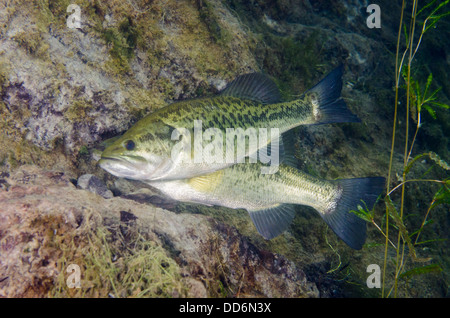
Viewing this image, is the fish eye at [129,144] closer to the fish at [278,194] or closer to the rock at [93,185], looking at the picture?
the fish at [278,194]

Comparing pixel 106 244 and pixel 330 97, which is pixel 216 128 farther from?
pixel 330 97

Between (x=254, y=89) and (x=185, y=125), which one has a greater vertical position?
(x=254, y=89)

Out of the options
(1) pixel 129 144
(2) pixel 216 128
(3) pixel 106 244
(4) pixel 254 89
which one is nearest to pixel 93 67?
(1) pixel 129 144

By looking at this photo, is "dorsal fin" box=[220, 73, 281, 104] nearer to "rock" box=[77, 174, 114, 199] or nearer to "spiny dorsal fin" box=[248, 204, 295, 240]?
"spiny dorsal fin" box=[248, 204, 295, 240]

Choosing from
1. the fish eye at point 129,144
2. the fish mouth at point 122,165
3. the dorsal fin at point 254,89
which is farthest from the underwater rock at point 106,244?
the dorsal fin at point 254,89

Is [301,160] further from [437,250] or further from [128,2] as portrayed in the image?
[128,2]
